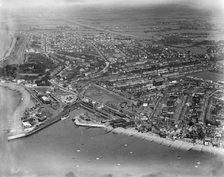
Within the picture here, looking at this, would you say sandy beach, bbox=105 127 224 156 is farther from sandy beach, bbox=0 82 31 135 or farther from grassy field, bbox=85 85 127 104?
sandy beach, bbox=0 82 31 135

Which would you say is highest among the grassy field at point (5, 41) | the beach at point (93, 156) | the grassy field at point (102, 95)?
the grassy field at point (5, 41)

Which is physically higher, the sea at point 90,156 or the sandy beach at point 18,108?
the sandy beach at point 18,108

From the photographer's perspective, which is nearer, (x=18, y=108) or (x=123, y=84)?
(x=18, y=108)

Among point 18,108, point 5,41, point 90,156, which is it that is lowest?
point 90,156

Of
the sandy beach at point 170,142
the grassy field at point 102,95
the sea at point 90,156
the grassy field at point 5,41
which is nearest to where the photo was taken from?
the sea at point 90,156

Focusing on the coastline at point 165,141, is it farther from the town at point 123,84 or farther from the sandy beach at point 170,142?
the town at point 123,84

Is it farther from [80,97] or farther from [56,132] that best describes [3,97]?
[56,132]

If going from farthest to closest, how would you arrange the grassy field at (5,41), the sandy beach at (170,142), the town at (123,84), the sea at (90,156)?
the grassy field at (5,41) → the town at (123,84) → the sandy beach at (170,142) → the sea at (90,156)

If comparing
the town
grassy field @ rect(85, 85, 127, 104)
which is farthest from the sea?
grassy field @ rect(85, 85, 127, 104)

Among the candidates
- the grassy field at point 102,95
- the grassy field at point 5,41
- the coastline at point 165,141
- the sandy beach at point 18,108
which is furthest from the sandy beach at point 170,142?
the grassy field at point 5,41

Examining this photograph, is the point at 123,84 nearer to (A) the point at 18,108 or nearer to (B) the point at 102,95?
(B) the point at 102,95

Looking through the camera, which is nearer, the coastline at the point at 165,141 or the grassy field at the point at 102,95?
the coastline at the point at 165,141

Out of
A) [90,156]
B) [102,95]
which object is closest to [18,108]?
[102,95]
